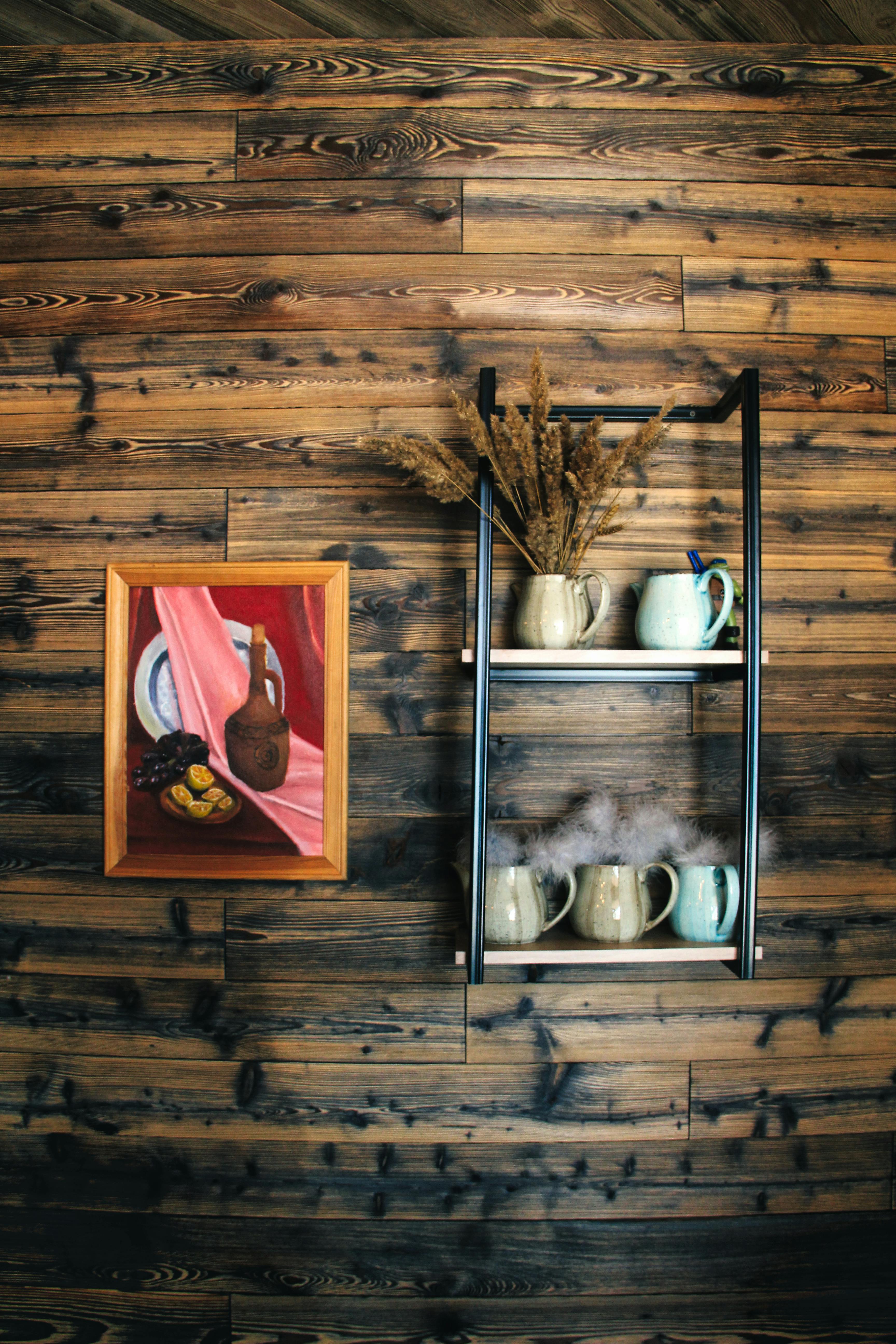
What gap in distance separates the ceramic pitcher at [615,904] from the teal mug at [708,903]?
2 cm

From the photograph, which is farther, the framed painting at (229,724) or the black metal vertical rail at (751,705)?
the framed painting at (229,724)

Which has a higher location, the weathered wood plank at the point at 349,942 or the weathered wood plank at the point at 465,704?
the weathered wood plank at the point at 465,704

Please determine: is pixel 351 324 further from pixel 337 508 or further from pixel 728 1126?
pixel 728 1126

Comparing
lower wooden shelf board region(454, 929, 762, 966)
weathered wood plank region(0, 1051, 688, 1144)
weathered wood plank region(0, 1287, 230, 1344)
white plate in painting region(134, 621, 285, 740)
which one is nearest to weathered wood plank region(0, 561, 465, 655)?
white plate in painting region(134, 621, 285, 740)

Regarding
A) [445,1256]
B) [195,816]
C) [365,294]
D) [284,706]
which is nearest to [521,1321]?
[445,1256]

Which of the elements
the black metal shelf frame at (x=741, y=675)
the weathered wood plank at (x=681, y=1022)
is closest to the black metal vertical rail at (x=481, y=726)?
the black metal shelf frame at (x=741, y=675)

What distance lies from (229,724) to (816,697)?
1.15 meters

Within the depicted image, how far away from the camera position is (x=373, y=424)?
146 centimetres

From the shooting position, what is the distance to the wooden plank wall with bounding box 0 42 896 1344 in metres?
1.39

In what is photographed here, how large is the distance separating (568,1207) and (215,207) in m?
2.07

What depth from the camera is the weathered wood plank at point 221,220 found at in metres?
1.48

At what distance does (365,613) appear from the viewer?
4.73 ft

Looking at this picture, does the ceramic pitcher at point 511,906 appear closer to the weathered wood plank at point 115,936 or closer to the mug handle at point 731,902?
the mug handle at point 731,902

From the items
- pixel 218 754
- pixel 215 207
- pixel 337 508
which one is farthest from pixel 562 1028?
pixel 215 207
